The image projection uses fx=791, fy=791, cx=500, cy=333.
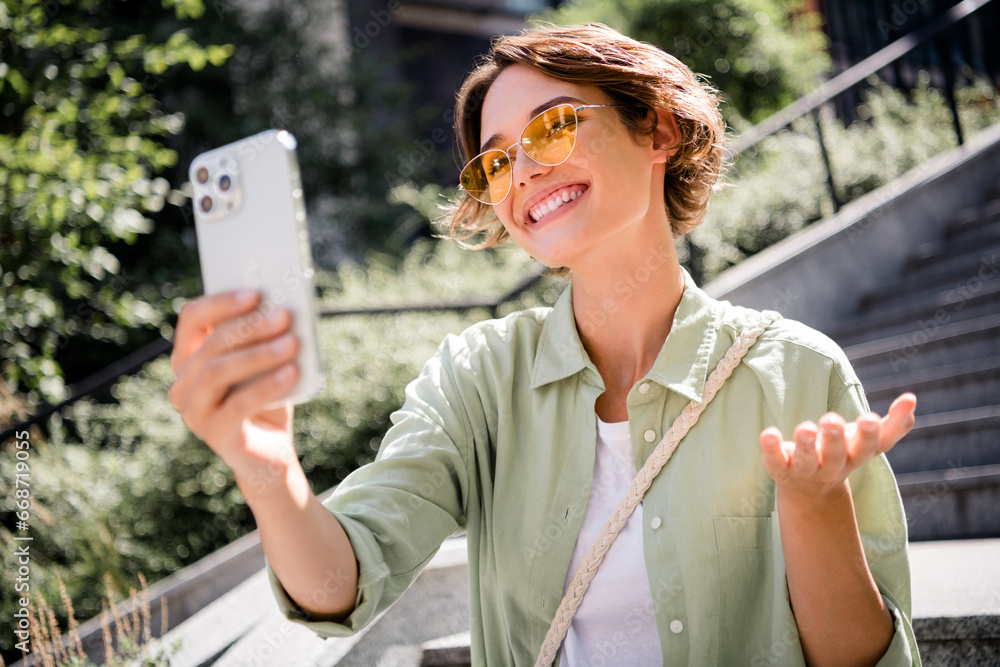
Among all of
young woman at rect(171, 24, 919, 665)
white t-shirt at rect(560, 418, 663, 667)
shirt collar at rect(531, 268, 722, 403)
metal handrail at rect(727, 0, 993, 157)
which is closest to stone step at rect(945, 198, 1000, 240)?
metal handrail at rect(727, 0, 993, 157)

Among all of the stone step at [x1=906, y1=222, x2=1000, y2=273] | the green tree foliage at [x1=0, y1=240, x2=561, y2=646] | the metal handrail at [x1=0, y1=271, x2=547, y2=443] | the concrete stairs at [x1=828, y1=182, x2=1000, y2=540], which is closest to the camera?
the concrete stairs at [x1=828, y1=182, x2=1000, y2=540]

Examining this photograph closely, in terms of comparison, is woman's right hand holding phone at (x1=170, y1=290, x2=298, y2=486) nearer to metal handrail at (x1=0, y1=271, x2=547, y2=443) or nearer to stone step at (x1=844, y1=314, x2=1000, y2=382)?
metal handrail at (x1=0, y1=271, x2=547, y2=443)

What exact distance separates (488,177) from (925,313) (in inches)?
158

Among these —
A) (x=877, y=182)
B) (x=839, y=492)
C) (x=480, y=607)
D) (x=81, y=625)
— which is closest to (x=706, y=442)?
(x=839, y=492)

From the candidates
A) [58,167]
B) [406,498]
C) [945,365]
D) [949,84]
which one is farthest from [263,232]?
[949,84]

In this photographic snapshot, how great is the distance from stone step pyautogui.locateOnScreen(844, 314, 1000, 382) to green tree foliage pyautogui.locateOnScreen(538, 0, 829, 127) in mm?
6705

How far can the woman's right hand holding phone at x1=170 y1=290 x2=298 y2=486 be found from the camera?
0.99 meters

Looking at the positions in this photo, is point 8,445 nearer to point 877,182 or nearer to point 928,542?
point 928,542

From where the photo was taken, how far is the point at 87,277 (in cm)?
748

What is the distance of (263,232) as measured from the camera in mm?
1062

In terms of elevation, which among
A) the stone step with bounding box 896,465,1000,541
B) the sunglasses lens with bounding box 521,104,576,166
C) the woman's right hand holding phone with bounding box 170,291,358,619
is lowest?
the stone step with bounding box 896,465,1000,541

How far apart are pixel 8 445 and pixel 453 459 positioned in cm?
474

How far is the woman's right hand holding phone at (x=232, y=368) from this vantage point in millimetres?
988

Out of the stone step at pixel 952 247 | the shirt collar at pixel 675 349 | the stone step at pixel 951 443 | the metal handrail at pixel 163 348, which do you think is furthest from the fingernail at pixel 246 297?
the stone step at pixel 952 247
